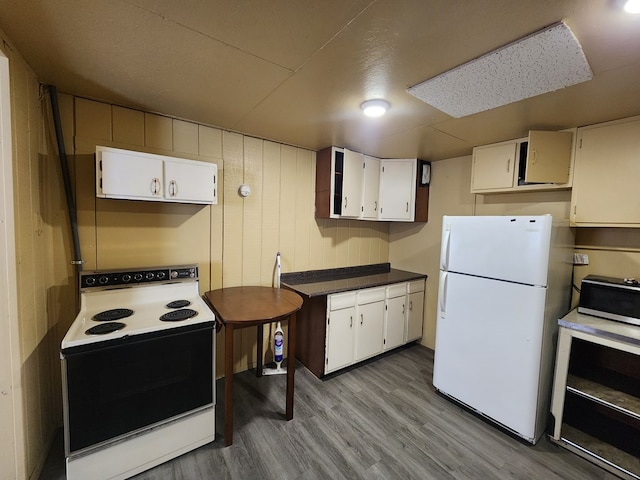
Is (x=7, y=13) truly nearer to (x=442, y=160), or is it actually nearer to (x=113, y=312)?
(x=113, y=312)

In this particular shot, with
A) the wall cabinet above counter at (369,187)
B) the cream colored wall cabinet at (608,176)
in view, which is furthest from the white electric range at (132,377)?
the cream colored wall cabinet at (608,176)

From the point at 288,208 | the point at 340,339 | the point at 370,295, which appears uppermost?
the point at 288,208

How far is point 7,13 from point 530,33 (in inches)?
79.5

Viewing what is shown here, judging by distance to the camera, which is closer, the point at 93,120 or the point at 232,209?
the point at 93,120

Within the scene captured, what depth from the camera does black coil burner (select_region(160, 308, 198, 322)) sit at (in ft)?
5.25

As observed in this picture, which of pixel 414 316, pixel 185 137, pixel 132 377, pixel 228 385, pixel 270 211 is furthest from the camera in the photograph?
pixel 414 316

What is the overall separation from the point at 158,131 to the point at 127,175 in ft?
1.78

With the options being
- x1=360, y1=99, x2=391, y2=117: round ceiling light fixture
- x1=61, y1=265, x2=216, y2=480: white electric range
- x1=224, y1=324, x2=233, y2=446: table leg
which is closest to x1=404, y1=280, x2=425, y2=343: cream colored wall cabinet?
x1=360, y1=99, x2=391, y2=117: round ceiling light fixture

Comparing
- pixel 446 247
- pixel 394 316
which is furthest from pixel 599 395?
pixel 394 316

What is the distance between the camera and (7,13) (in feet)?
3.42

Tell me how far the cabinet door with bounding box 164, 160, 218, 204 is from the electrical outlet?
2.86 meters

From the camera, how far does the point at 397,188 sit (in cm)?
315

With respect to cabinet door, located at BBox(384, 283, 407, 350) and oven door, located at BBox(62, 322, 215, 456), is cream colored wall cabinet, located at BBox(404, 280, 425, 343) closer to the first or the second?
cabinet door, located at BBox(384, 283, 407, 350)

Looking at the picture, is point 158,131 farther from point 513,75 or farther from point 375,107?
point 513,75
